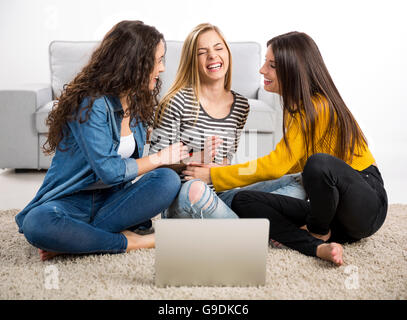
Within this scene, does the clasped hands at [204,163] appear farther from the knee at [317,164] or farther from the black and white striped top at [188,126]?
the knee at [317,164]

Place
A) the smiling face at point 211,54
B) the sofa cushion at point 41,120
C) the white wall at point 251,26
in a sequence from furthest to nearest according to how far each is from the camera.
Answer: the white wall at point 251,26, the sofa cushion at point 41,120, the smiling face at point 211,54

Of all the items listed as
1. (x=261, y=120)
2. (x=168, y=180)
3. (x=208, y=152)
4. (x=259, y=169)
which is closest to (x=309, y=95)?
(x=259, y=169)

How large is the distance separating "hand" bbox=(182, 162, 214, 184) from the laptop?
42cm

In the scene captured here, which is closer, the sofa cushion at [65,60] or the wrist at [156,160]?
the wrist at [156,160]

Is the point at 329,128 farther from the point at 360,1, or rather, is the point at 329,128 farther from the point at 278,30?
the point at 360,1

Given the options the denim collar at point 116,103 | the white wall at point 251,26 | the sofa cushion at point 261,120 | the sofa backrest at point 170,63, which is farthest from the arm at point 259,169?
the white wall at point 251,26

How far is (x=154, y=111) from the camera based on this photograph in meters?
1.67

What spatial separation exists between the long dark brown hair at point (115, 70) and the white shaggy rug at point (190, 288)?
1.21 ft

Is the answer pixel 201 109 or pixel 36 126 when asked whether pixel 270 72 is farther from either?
pixel 36 126

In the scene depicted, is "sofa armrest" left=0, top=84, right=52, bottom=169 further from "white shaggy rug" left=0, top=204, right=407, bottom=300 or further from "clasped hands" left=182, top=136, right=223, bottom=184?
"clasped hands" left=182, top=136, right=223, bottom=184

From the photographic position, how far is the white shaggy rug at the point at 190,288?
1.16 metres

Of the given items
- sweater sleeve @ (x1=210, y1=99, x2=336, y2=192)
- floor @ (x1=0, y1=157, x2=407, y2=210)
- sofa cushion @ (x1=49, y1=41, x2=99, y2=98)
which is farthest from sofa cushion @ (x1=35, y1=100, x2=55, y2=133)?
sweater sleeve @ (x1=210, y1=99, x2=336, y2=192)

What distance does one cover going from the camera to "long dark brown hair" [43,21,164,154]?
1.39m

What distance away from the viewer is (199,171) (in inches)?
61.6
